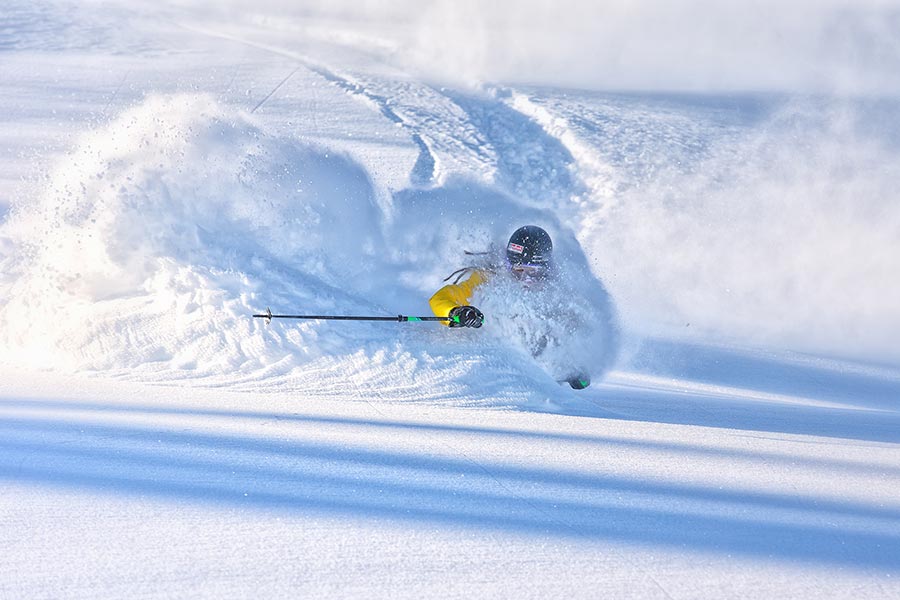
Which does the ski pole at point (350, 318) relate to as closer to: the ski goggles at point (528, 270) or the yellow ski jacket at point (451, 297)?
the yellow ski jacket at point (451, 297)

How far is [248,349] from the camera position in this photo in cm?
559

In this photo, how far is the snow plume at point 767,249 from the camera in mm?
8242

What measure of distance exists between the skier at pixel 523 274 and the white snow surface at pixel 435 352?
75mm

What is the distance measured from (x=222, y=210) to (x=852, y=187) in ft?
30.3

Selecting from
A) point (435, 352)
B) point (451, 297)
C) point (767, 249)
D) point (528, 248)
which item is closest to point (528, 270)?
point (528, 248)

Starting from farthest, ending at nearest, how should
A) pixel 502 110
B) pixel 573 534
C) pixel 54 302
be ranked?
pixel 502 110
pixel 54 302
pixel 573 534

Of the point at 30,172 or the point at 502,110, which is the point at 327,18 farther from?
the point at 30,172

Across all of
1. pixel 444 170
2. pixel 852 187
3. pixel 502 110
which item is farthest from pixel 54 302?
pixel 852 187

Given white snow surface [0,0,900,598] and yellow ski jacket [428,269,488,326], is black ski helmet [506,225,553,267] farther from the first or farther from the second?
yellow ski jacket [428,269,488,326]

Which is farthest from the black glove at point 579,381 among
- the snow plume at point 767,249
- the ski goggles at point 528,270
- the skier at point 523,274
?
the snow plume at point 767,249

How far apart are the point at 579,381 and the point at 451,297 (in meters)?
1.14

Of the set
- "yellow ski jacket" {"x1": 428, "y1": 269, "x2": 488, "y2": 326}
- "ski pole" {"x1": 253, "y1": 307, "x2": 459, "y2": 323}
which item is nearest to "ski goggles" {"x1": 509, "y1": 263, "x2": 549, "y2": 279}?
"yellow ski jacket" {"x1": 428, "y1": 269, "x2": 488, "y2": 326}

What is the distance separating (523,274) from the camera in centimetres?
645

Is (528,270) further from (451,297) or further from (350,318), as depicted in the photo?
(350,318)
